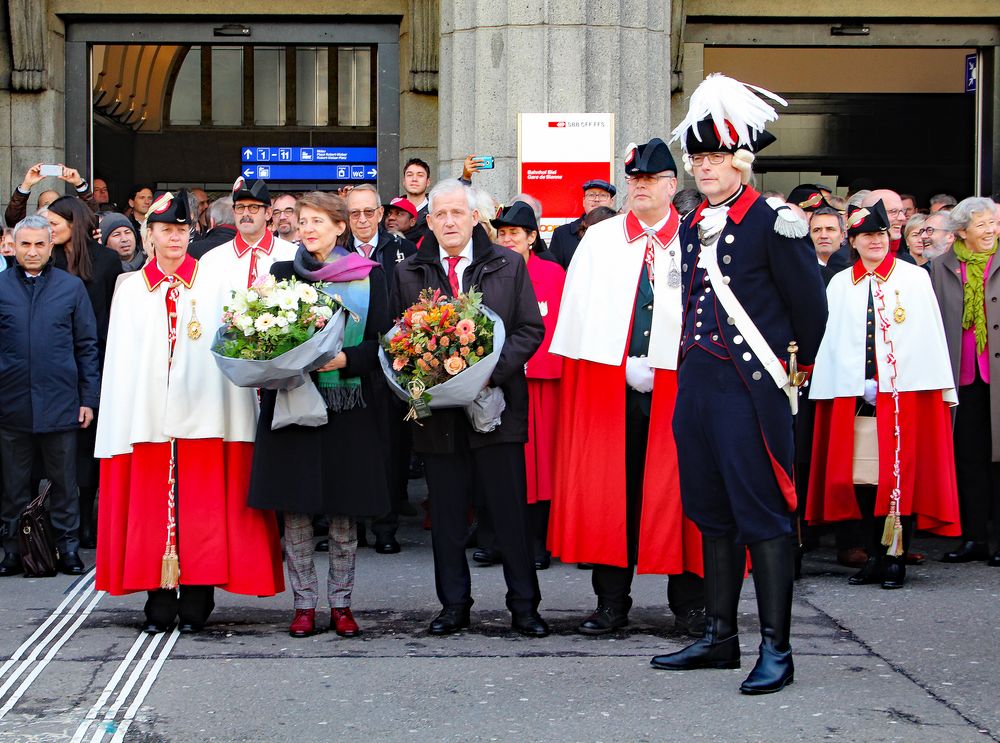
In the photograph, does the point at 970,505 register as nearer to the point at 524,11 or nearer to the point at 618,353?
the point at 618,353

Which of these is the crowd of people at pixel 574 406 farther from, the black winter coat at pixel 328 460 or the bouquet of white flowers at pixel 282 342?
the bouquet of white flowers at pixel 282 342

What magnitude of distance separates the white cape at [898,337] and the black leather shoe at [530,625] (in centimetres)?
249

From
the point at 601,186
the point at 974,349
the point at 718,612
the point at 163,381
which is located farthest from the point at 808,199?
the point at 163,381

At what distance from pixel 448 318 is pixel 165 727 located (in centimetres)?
204

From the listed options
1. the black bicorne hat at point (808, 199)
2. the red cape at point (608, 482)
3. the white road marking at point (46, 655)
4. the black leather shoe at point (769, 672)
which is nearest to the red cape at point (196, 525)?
the white road marking at point (46, 655)

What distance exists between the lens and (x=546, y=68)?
12141 millimetres

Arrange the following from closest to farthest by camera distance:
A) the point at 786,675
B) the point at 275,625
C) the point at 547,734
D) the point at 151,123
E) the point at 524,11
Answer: the point at 547,734 → the point at 786,675 → the point at 275,625 → the point at 524,11 → the point at 151,123

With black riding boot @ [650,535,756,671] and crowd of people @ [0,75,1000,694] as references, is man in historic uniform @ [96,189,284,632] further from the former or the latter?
black riding boot @ [650,535,756,671]

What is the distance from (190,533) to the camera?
6770 millimetres

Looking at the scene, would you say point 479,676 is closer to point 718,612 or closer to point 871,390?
point 718,612

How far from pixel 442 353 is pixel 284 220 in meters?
3.85

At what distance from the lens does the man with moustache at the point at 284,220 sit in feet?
33.0

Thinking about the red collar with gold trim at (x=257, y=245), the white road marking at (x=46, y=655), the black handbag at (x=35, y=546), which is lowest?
the white road marking at (x=46, y=655)

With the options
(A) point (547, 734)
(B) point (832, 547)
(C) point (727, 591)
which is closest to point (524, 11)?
(B) point (832, 547)
